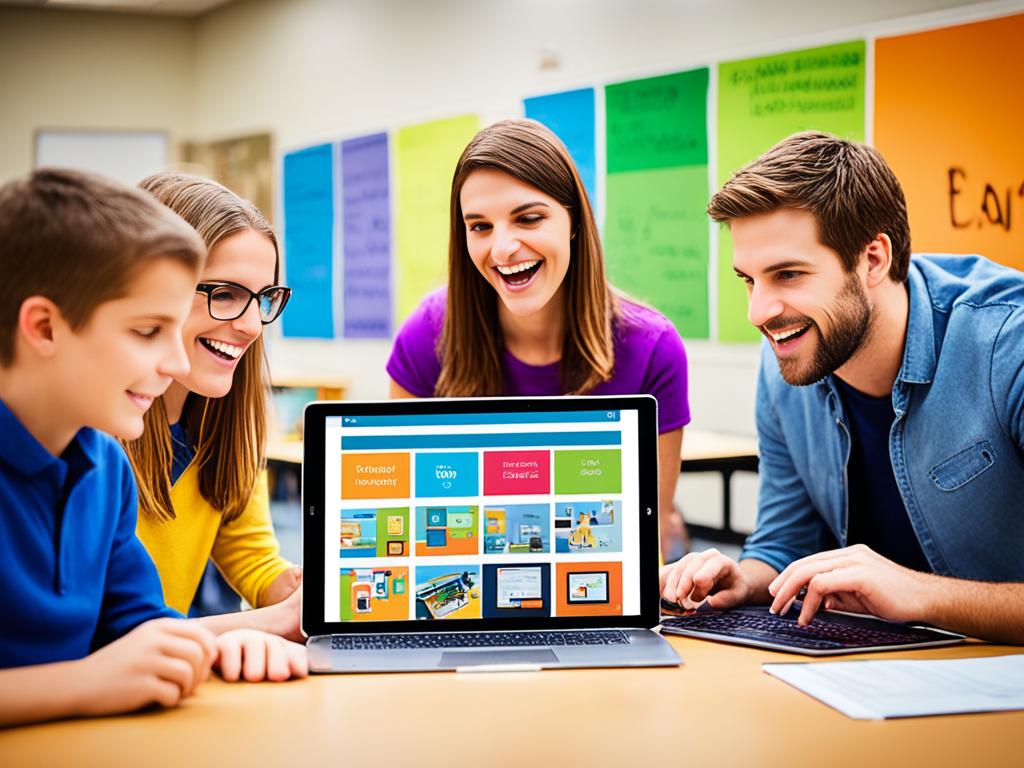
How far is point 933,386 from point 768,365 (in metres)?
0.29

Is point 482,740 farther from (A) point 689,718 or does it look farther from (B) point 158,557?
(B) point 158,557

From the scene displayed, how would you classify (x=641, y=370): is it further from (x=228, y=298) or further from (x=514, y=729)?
(x=514, y=729)

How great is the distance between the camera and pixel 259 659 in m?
1.19

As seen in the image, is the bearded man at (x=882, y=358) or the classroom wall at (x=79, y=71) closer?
the bearded man at (x=882, y=358)

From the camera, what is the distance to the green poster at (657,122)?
4.11 meters

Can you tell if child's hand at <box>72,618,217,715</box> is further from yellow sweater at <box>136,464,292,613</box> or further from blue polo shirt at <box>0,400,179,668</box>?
yellow sweater at <box>136,464,292,613</box>

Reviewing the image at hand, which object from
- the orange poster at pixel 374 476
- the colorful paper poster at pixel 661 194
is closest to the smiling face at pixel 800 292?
the orange poster at pixel 374 476

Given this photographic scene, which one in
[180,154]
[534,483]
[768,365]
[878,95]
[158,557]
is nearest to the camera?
[534,483]

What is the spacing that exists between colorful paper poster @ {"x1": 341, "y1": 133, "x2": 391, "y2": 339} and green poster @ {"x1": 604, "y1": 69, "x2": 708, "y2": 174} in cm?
175

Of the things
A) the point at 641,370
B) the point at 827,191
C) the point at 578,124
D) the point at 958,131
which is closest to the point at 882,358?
the point at 827,191

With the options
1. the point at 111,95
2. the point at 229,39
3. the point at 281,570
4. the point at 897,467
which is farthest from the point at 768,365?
the point at 111,95

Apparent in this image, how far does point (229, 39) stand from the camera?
7.20 meters

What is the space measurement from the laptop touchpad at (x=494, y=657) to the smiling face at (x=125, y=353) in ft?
1.39

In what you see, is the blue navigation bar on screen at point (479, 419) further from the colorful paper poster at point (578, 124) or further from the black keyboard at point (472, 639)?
the colorful paper poster at point (578, 124)
